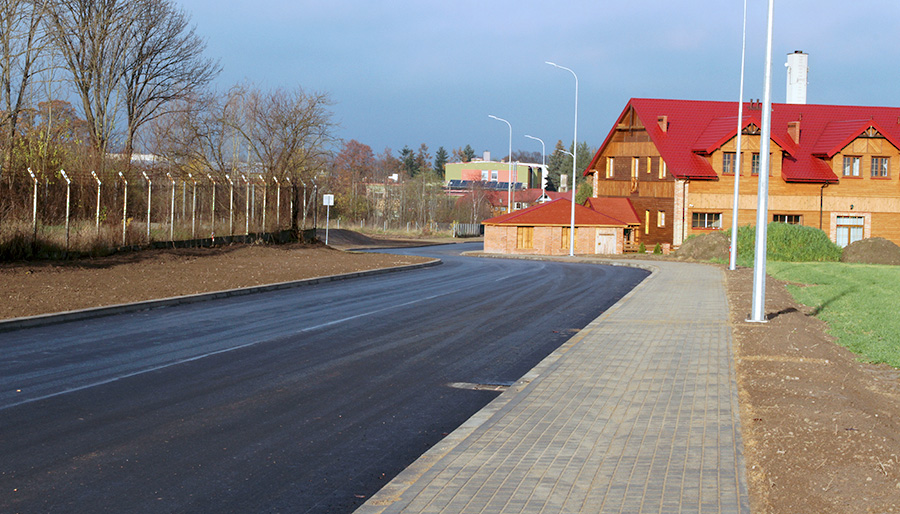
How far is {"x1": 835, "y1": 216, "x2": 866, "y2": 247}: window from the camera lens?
5159cm

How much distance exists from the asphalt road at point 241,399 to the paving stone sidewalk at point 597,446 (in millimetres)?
492

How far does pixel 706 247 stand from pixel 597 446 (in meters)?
39.6

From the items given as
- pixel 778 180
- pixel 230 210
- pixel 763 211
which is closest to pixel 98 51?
pixel 230 210

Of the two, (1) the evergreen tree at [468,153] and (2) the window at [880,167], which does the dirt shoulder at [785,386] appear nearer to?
(2) the window at [880,167]

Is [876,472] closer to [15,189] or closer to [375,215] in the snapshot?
[15,189]

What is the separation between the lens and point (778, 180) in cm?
5150

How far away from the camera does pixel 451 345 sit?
12391 millimetres

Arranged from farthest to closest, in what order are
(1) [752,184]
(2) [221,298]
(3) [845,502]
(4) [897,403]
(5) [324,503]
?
1. (1) [752,184]
2. (2) [221,298]
3. (4) [897,403]
4. (5) [324,503]
5. (3) [845,502]

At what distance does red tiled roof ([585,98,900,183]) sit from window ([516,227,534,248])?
9.83 metres

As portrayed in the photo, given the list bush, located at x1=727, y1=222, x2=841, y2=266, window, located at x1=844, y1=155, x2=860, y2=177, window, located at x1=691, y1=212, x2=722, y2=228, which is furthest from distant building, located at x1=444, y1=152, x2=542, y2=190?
bush, located at x1=727, y1=222, x2=841, y2=266

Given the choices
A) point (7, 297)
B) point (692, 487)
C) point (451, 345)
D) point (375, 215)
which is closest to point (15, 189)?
point (7, 297)

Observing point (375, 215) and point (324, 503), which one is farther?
point (375, 215)

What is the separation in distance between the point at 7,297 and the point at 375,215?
74475mm

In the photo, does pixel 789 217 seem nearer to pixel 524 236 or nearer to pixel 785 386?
pixel 524 236
